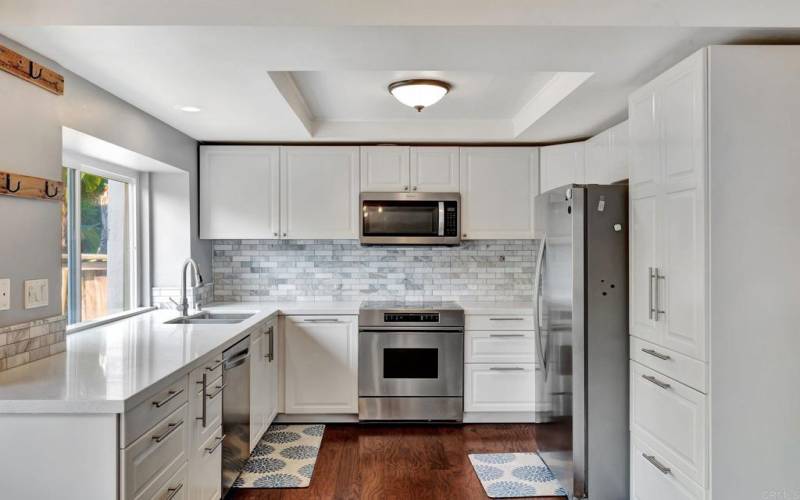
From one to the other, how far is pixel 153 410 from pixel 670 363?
1.98 meters

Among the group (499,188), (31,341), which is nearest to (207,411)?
(31,341)

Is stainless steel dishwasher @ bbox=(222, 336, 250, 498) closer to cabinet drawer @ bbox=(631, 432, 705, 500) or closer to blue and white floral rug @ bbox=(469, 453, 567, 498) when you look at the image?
blue and white floral rug @ bbox=(469, 453, 567, 498)

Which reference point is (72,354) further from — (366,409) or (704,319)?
(704,319)

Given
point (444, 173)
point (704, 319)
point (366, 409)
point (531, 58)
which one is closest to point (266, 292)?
point (366, 409)

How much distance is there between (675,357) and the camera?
6.40 feet

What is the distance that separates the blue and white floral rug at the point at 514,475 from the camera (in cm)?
261

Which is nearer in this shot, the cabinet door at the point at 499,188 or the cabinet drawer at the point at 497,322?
the cabinet drawer at the point at 497,322

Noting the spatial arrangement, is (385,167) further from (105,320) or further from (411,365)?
(105,320)

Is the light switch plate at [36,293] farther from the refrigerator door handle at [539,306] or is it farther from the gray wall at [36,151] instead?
the refrigerator door handle at [539,306]

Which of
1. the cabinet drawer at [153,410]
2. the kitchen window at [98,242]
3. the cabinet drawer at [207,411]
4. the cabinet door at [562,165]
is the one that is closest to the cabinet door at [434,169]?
the cabinet door at [562,165]

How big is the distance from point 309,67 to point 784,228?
1.99 m

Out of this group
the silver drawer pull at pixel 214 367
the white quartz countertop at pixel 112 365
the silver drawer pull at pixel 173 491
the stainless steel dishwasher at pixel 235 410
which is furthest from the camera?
the stainless steel dishwasher at pixel 235 410

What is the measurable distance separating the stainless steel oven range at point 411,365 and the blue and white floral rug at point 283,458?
17.6 inches

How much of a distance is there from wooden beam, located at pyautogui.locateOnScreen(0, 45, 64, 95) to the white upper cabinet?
2.11 meters
